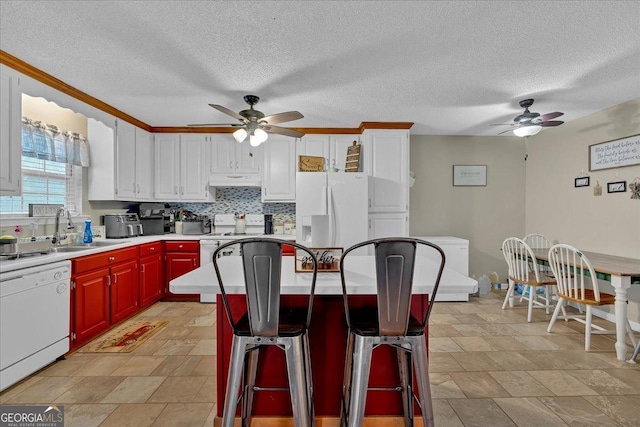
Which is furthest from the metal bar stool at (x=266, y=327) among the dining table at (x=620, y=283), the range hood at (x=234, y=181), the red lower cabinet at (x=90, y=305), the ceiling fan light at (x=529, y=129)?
the range hood at (x=234, y=181)

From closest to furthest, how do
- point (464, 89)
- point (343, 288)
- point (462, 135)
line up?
point (343, 288) < point (464, 89) < point (462, 135)

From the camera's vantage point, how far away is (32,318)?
2.45 m

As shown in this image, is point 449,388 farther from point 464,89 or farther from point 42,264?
point 42,264

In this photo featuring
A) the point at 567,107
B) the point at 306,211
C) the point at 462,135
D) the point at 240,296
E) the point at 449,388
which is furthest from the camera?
the point at 462,135

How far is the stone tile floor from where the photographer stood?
2.05 m

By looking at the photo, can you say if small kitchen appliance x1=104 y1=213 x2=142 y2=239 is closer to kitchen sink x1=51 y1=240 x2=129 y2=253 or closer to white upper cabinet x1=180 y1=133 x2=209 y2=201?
kitchen sink x1=51 y1=240 x2=129 y2=253

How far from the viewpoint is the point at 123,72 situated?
290 cm

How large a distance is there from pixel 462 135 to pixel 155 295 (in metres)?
4.90

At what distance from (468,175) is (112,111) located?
489cm

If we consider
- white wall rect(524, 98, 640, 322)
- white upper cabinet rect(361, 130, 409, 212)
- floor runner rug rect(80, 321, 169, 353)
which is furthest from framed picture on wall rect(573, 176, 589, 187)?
floor runner rug rect(80, 321, 169, 353)

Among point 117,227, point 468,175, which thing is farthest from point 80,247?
point 468,175

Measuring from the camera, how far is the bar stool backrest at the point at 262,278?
4.62ft

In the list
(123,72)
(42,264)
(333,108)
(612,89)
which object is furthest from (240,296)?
(612,89)

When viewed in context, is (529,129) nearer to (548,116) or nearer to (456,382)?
(548,116)
